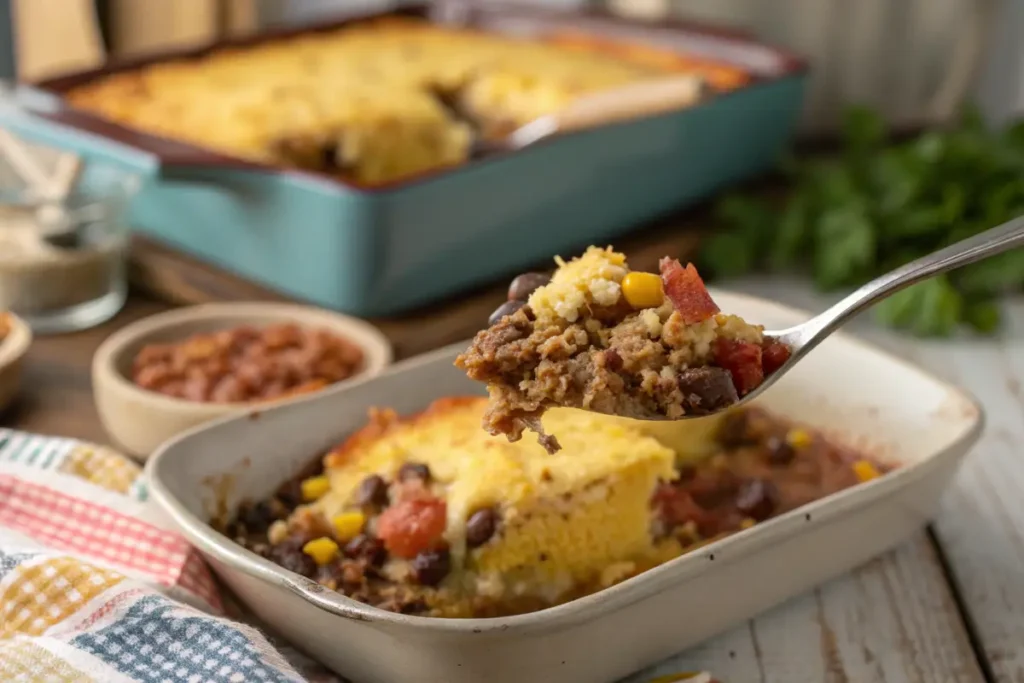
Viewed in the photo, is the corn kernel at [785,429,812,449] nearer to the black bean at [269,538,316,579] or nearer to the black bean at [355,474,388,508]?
the black bean at [355,474,388,508]

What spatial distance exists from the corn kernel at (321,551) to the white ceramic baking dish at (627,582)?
0.10 m

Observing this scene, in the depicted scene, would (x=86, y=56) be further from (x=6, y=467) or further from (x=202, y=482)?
(x=202, y=482)

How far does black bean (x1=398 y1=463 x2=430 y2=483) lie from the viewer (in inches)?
68.2

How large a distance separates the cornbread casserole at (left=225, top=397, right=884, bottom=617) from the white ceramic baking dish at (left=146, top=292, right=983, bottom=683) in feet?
0.27

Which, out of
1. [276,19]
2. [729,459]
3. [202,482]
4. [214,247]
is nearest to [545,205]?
[214,247]

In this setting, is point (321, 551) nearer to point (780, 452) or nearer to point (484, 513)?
point (484, 513)

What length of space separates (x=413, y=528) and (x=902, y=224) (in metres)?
1.69

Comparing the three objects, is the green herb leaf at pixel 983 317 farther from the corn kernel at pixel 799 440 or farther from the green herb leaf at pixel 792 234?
the corn kernel at pixel 799 440

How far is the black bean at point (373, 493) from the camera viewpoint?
173 centimetres

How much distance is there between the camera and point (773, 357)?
1606 mm

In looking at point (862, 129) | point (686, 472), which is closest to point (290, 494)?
point (686, 472)

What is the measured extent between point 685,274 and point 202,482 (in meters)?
0.74

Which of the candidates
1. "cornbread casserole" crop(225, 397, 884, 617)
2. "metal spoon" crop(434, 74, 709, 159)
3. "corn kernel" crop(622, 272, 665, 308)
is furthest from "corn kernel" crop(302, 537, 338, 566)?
"metal spoon" crop(434, 74, 709, 159)

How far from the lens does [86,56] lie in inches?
150
